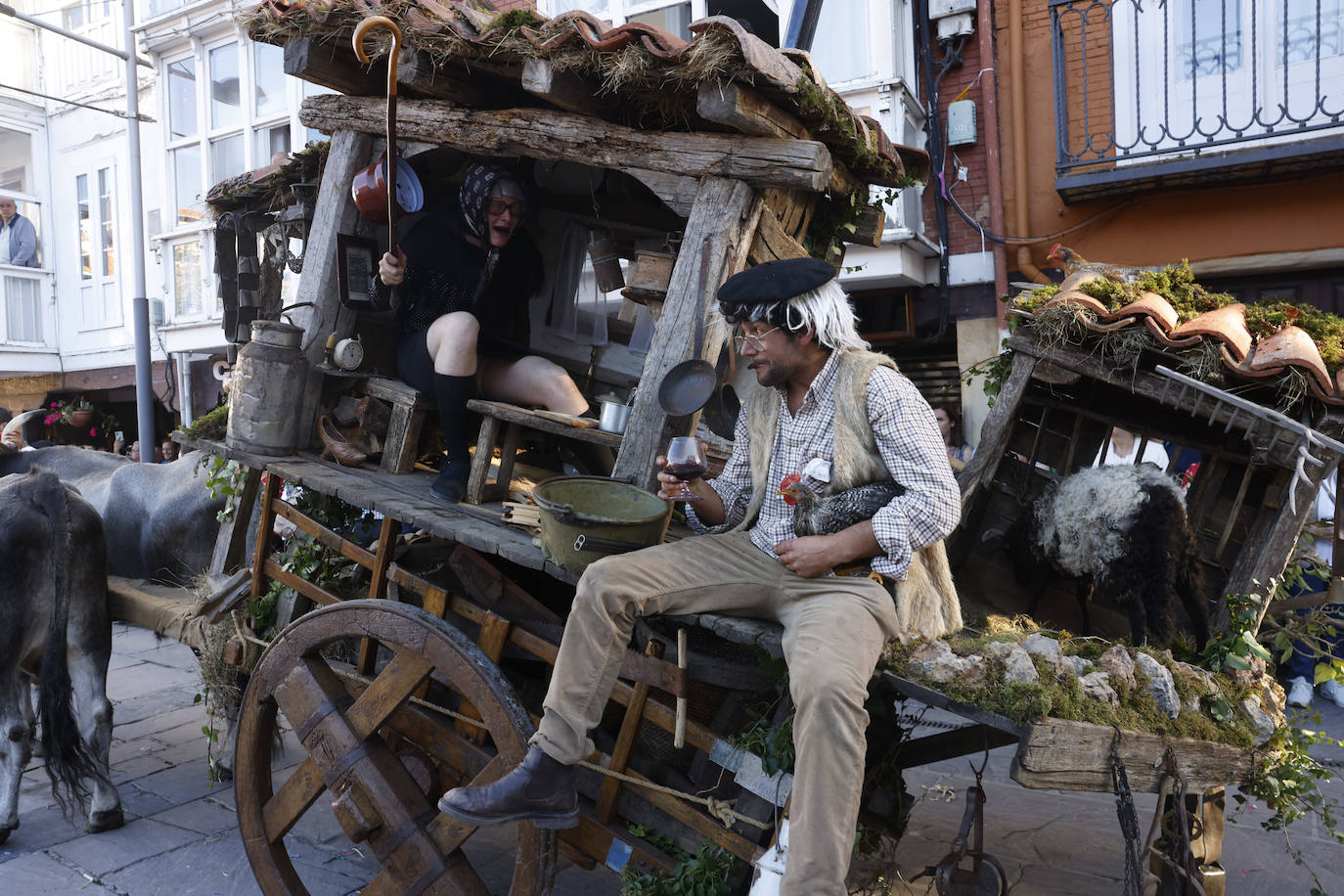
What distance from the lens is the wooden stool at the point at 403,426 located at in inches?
182

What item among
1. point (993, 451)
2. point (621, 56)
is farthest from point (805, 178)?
point (993, 451)

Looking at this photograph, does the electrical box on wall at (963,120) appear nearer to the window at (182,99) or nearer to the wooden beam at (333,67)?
the wooden beam at (333,67)

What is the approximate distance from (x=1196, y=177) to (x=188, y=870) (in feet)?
27.2

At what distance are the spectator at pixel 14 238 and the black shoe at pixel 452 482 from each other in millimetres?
14507

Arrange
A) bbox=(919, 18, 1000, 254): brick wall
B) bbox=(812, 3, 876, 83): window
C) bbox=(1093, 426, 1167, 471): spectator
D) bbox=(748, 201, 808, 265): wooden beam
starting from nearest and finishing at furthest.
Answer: bbox=(748, 201, 808, 265): wooden beam, bbox=(1093, 426, 1167, 471): spectator, bbox=(812, 3, 876, 83): window, bbox=(919, 18, 1000, 254): brick wall

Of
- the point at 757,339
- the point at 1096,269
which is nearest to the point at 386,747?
the point at 757,339

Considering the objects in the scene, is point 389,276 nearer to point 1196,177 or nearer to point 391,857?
point 391,857

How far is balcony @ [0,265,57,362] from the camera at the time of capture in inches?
598

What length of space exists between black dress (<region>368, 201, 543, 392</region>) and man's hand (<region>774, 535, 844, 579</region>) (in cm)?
231

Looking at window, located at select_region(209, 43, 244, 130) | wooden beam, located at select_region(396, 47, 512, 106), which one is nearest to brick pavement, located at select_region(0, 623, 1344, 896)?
wooden beam, located at select_region(396, 47, 512, 106)

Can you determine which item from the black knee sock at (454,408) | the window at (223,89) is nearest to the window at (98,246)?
the window at (223,89)

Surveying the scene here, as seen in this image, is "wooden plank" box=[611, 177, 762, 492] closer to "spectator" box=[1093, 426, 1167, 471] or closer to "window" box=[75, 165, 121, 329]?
"spectator" box=[1093, 426, 1167, 471]

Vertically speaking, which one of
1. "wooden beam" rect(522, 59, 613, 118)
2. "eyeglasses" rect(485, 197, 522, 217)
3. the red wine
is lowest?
the red wine

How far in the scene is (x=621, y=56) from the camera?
372cm
